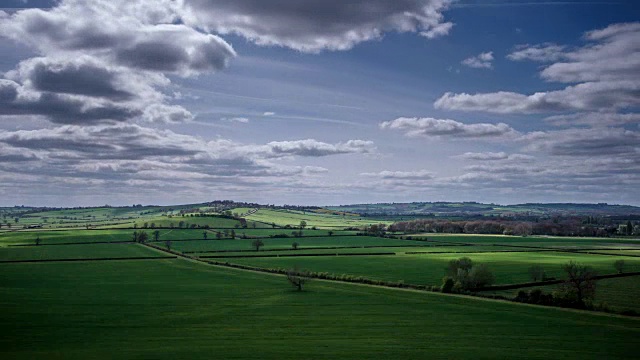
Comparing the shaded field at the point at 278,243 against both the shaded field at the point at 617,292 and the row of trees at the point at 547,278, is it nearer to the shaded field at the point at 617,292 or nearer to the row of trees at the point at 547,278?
the row of trees at the point at 547,278

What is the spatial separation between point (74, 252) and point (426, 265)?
94.5 meters

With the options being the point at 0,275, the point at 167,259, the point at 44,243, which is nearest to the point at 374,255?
the point at 167,259

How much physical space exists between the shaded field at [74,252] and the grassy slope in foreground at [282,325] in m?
50.7

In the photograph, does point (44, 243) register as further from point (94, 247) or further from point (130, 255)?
point (130, 255)

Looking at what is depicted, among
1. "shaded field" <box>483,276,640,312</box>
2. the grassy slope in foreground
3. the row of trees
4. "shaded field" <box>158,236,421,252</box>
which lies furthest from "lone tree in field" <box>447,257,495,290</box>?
"shaded field" <box>158,236,421,252</box>

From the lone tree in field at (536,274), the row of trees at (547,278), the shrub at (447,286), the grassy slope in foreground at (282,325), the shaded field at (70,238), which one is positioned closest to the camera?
the grassy slope in foreground at (282,325)

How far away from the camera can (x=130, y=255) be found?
13400cm

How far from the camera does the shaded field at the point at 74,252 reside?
12912cm

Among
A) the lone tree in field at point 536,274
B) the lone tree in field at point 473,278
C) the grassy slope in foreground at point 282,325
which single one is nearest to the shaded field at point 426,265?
the lone tree in field at point 536,274

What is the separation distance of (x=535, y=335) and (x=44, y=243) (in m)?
162

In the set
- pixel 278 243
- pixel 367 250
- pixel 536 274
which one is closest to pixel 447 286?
pixel 536 274

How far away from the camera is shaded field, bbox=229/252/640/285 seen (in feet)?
298

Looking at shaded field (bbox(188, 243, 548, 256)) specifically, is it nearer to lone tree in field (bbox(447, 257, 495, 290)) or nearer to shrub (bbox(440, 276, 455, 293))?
lone tree in field (bbox(447, 257, 495, 290))

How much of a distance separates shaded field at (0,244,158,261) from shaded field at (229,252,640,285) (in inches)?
1499
